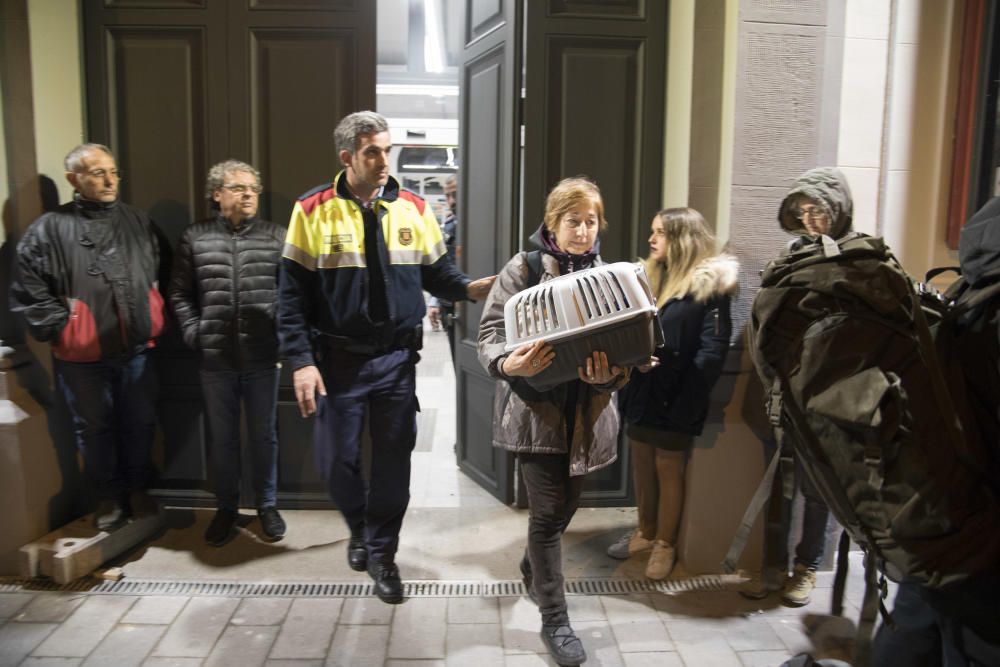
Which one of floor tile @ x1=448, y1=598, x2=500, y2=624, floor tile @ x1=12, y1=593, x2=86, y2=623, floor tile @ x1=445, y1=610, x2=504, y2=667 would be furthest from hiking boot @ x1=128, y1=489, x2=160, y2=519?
floor tile @ x1=445, y1=610, x2=504, y2=667

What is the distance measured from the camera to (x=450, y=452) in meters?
5.43

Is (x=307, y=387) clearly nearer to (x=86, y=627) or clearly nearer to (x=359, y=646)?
(x=359, y=646)

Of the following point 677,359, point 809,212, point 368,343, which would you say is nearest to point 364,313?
point 368,343

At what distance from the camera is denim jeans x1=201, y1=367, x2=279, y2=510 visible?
3.90m

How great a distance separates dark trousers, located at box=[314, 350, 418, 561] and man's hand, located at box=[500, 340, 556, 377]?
2.84 feet

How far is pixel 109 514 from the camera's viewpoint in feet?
12.4

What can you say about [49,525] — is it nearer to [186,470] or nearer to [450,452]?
[186,470]

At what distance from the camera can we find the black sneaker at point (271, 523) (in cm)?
396

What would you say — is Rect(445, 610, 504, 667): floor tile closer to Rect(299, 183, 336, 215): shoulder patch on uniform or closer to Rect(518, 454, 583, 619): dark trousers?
Rect(518, 454, 583, 619): dark trousers

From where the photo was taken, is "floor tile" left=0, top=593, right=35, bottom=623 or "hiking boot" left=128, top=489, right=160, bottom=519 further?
"hiking boot" left=128, top=489, right=160, bottom=519

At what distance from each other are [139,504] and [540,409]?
2402 millimetres

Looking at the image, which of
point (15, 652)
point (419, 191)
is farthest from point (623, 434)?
point (419, 191)

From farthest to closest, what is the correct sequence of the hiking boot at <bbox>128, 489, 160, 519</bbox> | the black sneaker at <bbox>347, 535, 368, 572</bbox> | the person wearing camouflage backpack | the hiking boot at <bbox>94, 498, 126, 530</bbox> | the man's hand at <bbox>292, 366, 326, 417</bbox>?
the hiking boot at <bbox>128, 489, 160, 519</bbox>
the hiking boot at <bbox>94, 498, 126, 530</bbox>
the black sneaker at <bbox>347, 535, 368, 572</bbox>
the man's hand at <bbox>292, 366, 326, 417</bbox>
the person wearing camouflage backpack

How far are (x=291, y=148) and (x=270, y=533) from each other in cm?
210
